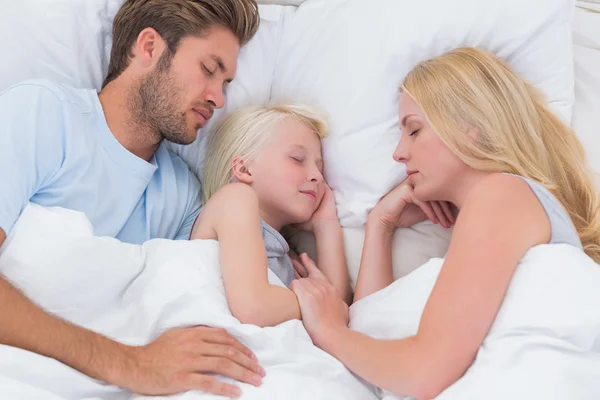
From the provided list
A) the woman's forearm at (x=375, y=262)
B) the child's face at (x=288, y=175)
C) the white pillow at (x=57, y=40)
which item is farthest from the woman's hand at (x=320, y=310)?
the white pillow at (x=57, y=40)

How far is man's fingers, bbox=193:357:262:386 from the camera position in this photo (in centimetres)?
106

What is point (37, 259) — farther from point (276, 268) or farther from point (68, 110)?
point (276, 268)

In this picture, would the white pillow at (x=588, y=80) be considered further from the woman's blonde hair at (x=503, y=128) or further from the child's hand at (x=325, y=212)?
the child's hand at (x=325, y=212)

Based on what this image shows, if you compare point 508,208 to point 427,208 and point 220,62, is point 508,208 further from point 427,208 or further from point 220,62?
point 220,62


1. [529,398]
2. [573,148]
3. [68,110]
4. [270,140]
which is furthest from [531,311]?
[68,110]

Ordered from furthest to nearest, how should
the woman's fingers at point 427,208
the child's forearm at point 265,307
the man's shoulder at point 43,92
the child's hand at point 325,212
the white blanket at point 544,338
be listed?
the child's hand at point 325,212 → the woman's fingers at point 427,208 → the man's shoulder at point 43,92 → the child's forearm at point 265,307 → the white blanket at point 544,338

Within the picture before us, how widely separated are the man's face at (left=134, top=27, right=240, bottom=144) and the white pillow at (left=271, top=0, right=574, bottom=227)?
241 millimetres

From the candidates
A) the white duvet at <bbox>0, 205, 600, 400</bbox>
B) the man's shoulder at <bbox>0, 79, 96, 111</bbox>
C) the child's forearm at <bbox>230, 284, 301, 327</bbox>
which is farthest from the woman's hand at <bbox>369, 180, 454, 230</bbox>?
the man's shoulder at <bbox>0, 79, 96, 111</bbox>

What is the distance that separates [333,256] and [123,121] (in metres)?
0.57

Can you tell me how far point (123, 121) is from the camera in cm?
143

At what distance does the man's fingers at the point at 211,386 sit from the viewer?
104 centimetres

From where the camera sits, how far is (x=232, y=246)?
1226mm

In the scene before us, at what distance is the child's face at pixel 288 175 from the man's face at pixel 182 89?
0.17m

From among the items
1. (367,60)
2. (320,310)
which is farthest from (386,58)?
(320,310)
